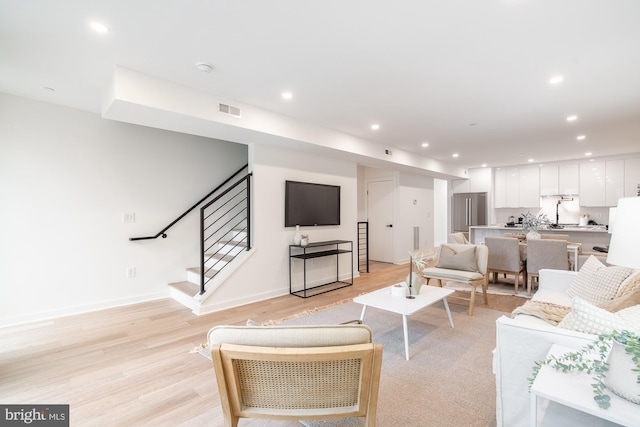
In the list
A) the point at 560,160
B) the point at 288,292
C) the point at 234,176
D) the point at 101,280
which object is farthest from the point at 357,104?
the point at 560,160

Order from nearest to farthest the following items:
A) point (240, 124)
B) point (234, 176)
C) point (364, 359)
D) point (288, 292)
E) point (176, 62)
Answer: point (364, 359)
point (176, 62)
point (240, 124)
point (288, 292)
point (234, 176)

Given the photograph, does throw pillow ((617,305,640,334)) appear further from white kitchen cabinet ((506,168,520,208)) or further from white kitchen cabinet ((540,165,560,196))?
white kitchen cabinet ((506,168,520,208))

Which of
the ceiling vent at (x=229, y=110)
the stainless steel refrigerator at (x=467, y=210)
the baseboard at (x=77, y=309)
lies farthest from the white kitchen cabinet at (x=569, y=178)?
the baseboard at (x=77, y=309)

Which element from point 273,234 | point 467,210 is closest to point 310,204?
point 273,234

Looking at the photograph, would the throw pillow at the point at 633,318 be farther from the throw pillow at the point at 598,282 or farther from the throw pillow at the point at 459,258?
the throw pillow at the point at 459,258

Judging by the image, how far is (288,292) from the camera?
15.5ft

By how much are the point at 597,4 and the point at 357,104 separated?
7.34ft

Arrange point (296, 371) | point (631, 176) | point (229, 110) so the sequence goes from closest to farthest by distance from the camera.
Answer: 1. point (296, 371)
2. point (229, 110)
3. point (631, 176)

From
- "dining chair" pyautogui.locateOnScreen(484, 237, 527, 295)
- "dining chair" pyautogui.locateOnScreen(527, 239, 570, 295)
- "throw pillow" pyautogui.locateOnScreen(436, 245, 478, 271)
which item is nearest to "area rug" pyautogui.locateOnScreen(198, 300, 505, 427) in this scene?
"throw pillow" pyautogui.locateOnScreen(436, 245, 478, 271)

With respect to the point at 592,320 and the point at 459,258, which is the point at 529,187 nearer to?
the point at 459,258

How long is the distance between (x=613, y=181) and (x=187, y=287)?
9639 millimetres

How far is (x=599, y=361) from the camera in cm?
118

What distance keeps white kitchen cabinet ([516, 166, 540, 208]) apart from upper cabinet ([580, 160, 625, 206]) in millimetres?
931

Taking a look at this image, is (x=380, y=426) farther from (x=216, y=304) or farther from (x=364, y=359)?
(x=216, y=304)
